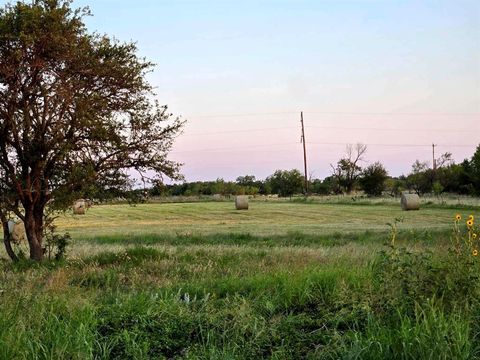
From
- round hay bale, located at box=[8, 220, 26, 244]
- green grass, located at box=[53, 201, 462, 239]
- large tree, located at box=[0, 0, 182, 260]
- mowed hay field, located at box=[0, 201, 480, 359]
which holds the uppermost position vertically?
large tree, located at box=[0, 0, 182, 260]

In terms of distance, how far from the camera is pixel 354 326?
5.27 meters

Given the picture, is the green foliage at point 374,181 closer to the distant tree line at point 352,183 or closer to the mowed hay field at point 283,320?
the distant tree line at point 352,183

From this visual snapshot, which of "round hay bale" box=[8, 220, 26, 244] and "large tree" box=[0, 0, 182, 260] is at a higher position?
"large tree" box=[0, 0, 182, 260]

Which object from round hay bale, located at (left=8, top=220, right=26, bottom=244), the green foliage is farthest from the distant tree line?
round hay bale, located at (left=8, top=220, right=26, bottom=244)

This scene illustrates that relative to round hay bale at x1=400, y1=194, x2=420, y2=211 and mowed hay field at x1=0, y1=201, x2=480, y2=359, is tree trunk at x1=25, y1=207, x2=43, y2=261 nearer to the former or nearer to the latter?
mowed hay field at x1=0, y1=201, x2=480, y2=359

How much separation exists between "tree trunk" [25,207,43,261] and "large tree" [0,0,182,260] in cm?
2

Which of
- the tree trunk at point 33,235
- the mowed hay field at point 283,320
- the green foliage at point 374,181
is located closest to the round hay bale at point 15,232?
the tree trunk at point 33,235

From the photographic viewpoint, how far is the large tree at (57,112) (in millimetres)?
11773

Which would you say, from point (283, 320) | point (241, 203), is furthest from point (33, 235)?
point (241, 203)

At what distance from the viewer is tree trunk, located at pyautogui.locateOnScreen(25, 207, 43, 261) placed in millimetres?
12688

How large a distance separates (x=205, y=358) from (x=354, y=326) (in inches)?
60.4

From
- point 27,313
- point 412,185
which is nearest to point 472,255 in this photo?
point 27,313

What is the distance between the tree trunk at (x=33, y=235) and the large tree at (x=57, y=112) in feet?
0.07

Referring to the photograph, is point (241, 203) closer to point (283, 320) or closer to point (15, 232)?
point (15, 232)
